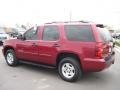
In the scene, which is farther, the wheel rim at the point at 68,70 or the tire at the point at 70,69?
→ the wheel rim at the point at 68,70

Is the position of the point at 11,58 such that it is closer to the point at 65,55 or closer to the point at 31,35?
the point at 31,35

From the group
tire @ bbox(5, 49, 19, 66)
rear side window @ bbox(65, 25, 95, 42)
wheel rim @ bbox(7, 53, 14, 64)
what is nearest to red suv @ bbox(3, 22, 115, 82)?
rear side window @ bbox(65, 25, 95, 42)

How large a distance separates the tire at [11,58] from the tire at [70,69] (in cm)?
241

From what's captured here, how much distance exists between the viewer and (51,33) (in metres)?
7.12

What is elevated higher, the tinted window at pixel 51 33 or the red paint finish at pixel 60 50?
the tinted window at pixel 51 33

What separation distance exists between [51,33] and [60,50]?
0.78m

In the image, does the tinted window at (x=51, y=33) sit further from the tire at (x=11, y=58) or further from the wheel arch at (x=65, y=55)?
the tire at (x=11, y=58)

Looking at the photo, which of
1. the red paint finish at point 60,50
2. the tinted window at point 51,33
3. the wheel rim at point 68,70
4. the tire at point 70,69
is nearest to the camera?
the red paint finish at point 60,50

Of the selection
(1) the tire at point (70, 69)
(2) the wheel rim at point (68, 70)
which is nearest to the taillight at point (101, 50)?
(1) the tire at point (70, 69)

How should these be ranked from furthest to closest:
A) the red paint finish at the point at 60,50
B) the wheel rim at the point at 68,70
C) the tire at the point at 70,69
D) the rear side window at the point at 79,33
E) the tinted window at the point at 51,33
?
1. the tinted window at the point at 51,33
2. the wheel rim at the point at 68,70
3. the tire at the point at 70,69
4. the rear side window at the point at 79,33
5. the red paint finish at the point at 60,50

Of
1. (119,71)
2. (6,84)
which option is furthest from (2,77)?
(119,71)

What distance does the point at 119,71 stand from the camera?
317 inches

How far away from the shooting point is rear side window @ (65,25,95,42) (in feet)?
20.2

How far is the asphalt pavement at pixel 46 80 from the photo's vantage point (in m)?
6.00
